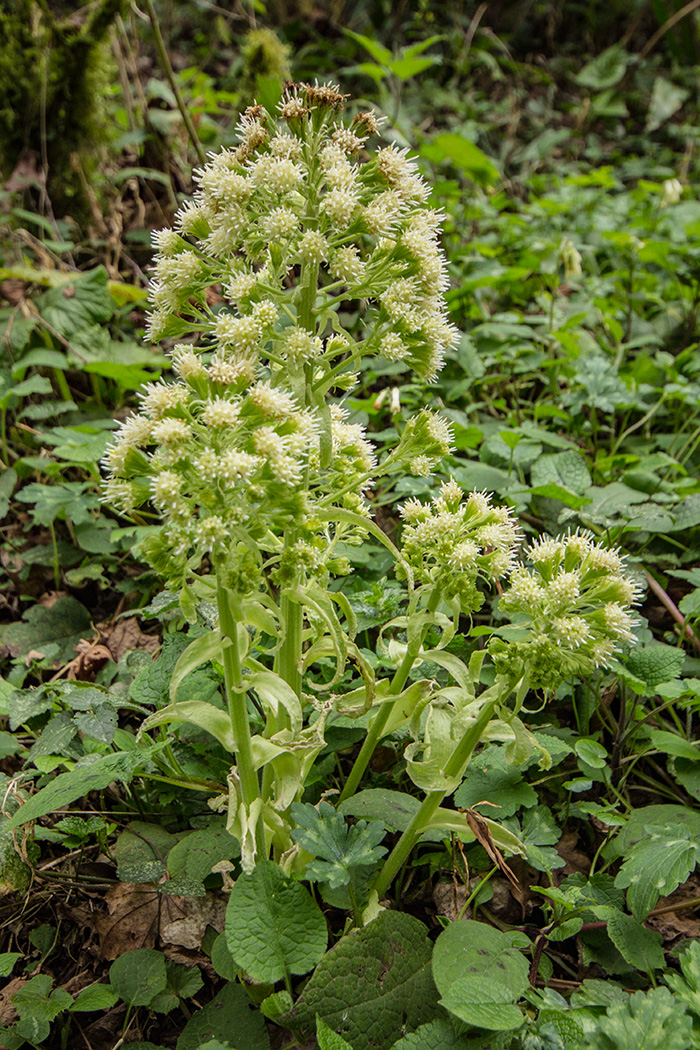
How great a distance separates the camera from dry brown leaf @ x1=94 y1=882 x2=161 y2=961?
71.6 inches

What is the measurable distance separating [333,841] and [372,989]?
0.30 m

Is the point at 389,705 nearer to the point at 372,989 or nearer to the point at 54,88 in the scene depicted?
the point at 372,989

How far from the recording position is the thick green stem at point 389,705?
5.37ft

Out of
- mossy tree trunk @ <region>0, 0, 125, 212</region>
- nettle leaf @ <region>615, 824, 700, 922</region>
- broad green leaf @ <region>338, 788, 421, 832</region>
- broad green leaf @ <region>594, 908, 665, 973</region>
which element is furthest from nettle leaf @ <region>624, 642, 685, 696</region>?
mossy tree trunk @ <region>0, 0, 125, 212</region>

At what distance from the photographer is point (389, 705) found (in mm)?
1715

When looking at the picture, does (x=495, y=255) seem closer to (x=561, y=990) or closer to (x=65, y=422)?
(x=65, y=422)

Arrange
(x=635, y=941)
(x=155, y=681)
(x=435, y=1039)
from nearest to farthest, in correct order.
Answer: (x=435, y=1039) → (x=635, y=941) → (x=155, y=681)

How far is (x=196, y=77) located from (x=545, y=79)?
11.8ft

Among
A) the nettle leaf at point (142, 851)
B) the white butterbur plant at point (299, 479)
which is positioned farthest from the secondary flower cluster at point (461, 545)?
the nettle leaf at point (142, 851)

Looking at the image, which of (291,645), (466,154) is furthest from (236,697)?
(466,154)

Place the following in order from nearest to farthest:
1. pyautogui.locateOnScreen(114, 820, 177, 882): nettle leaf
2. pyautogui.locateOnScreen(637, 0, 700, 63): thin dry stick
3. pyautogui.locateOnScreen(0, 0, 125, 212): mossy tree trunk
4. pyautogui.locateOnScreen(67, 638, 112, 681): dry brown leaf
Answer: pyautogui.locateOnScreen(114, 820, 177, 882): nettle leaf < pyautogui.locateOnScreen(67, 638, 112, 681): dry brown leaf < pyautogui.locateOnScreen(0, 0, 125, 212): mossy tree trunk < pyautogui.locateOnScreen(637, 0, 700, 63): thin dry stick

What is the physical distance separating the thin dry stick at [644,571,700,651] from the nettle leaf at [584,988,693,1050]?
1.17 m

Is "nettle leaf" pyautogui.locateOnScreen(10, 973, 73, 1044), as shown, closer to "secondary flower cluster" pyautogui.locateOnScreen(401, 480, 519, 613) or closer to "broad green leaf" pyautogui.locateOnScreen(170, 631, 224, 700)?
"broad green leaf" pyautogui.locateOnScreen(170, 631, 224, 700)

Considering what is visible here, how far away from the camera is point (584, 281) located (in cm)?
457
